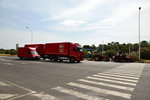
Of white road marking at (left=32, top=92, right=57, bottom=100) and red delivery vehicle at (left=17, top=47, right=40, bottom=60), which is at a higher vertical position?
red delivery vehicle at (left=17, top=47, right=40, bottom=60)

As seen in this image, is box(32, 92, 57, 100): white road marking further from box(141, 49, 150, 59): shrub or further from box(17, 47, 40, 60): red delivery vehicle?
box(141, 49, 150, 59): shrub

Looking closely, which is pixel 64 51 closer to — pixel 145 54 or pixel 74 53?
pixel 74 53

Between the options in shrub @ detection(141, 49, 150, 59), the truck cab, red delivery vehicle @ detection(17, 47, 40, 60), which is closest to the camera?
the truck cab

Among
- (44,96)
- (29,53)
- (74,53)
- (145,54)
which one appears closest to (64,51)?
(74,53)

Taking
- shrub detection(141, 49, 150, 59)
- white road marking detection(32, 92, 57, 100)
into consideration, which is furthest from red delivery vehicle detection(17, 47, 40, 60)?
shrub detection(141, 49, 150, 59)

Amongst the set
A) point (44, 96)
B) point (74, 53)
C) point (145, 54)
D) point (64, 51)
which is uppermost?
point (64, 51)

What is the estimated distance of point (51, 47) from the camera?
22.2m

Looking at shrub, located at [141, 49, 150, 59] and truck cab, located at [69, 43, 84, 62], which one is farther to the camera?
shrub, located at [141, 49, 150, 59]

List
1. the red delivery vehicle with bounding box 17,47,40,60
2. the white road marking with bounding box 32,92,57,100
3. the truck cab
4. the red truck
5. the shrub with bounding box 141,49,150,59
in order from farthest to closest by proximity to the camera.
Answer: the shrub with bounding box 141,49,150,59, the red delivery vehicle with bounding box 17,47,40,60, the red truck, the truck cab, the white road marking with bounding box 32,92,57,100

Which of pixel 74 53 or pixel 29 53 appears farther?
pixel 29 53

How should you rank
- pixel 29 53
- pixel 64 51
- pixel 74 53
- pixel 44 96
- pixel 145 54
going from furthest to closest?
pixel 145 54 < pixel 29 53 < pixel 64 51 < pixel 74 53 < pixel 44 96

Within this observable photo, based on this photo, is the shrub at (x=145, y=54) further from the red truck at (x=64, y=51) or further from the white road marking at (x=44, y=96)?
the white road marking at (x=44, y=96)

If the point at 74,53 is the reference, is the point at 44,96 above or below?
below

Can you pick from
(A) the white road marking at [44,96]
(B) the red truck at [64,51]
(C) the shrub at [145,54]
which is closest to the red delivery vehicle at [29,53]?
(B) the red truck at [64,51]
